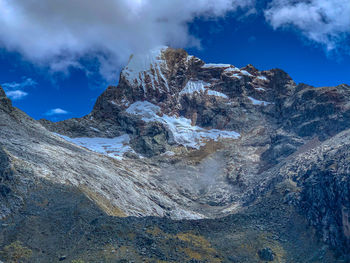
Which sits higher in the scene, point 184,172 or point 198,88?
point 198,88

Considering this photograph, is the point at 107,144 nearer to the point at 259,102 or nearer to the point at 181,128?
the point at 181,128

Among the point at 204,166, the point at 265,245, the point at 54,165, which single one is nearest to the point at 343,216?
the point at 265,245

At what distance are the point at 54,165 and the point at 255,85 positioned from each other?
126663mm

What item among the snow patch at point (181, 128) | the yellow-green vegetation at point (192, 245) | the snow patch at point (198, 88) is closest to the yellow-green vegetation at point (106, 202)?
the yellow-green vegetation at point (192, 245)

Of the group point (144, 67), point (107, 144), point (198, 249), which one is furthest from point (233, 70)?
point (198, 249)

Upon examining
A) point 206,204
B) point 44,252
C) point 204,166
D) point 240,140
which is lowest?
point 44,252

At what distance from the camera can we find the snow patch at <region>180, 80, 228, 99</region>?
6819 inches

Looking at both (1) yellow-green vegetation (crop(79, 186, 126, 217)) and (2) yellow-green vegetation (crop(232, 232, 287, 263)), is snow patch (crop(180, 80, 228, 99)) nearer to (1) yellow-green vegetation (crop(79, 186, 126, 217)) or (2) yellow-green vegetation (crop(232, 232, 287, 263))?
(1) yellow-green vegetation (crop(79, 186, 126, 217))

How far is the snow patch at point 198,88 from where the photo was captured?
568 feet

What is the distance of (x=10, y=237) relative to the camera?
41156 mm

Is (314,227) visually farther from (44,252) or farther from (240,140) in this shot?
(240,140)

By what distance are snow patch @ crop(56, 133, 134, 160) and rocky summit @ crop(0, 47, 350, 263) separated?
79 centimetres

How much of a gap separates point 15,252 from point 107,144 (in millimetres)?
99215

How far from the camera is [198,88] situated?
178375 mm
